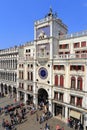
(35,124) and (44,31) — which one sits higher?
(44,31)

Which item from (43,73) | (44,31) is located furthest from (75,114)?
(44,31)

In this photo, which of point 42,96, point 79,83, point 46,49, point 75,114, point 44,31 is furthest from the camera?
point 42,96

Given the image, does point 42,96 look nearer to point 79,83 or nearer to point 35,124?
point 35,124

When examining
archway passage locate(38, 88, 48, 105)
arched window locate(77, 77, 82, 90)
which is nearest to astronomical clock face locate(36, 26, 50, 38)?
arched window locate(77, 77, 82, 90)

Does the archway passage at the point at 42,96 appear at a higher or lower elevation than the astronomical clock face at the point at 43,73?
lower

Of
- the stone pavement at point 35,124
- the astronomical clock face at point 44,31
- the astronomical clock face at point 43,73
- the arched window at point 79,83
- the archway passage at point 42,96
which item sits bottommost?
the stone pavement at point 35,124

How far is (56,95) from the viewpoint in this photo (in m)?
31.6

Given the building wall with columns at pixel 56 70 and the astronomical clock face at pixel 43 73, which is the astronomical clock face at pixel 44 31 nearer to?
the building wall with columns at pixel 56 70

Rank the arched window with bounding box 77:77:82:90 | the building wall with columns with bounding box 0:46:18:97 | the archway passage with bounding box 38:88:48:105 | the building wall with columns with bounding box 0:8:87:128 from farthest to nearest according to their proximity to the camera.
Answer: the building wall with columns with bounding box 0:46:18:97 → the archway passage with bounding box 38:88:48:105 → the building wall with columns with bounding box 0:8:87:128 → the arched window with bounding box 77:77:82:90

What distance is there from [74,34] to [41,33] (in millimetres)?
8460

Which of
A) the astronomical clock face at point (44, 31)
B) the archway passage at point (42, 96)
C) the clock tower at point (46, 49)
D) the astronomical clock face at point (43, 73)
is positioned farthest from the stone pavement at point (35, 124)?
the astronomical clock face at point (44, 31)

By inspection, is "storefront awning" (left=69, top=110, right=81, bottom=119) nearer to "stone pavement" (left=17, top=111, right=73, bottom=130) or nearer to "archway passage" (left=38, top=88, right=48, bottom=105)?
"stone pavement" (left=17, top=111, right=73, bottom=130)

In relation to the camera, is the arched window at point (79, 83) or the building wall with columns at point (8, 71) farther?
the building wall with columns at point (8, 71)

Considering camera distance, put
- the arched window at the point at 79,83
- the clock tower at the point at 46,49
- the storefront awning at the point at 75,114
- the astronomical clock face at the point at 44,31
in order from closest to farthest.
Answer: the arched window at the point at 79,83
the storefront awning at the point at 75,114
the clock tower at the point at 46,49
the astronomical clock face at the point at 44,31
